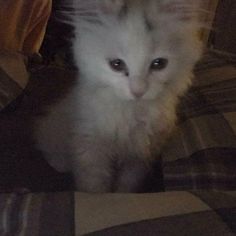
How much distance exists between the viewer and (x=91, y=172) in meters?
0.89

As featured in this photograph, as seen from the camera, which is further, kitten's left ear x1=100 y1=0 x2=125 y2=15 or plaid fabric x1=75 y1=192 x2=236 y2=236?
kitten's left ear x1=100 y1=0 x2=125 y2=15

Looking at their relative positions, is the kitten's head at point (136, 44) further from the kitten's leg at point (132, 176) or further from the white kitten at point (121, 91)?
the kitten's leg at point (132, 176)

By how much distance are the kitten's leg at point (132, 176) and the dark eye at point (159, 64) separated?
206mm

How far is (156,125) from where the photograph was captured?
0.93m

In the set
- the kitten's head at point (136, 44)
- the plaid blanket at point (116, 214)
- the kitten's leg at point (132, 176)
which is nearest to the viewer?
the plaid blanket at point (116, 214)

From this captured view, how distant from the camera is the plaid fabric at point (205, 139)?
0.87 metres

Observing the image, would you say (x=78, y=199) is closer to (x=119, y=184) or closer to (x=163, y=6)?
(x=119, y=184)


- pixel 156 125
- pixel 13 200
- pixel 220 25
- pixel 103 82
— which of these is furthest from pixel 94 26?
pixel 220 25

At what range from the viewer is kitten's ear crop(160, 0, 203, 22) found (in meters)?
0.85

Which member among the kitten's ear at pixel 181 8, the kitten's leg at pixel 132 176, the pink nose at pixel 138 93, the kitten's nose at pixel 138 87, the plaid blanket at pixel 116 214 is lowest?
the kitten's leg at pixel 132 176

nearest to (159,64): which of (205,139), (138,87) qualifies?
(138,87)

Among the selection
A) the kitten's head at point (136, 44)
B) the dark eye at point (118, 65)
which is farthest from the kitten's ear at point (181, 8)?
the dark eye at point (118, 65)

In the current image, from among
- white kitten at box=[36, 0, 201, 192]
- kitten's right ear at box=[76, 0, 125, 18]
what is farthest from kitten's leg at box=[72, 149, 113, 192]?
kitten's right ear at box=[76, 0, 125, 18]

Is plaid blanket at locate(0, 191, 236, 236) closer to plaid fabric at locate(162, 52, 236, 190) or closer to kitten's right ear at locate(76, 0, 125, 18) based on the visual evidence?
plaid fabric at locate(162, 52, 236, 190)
